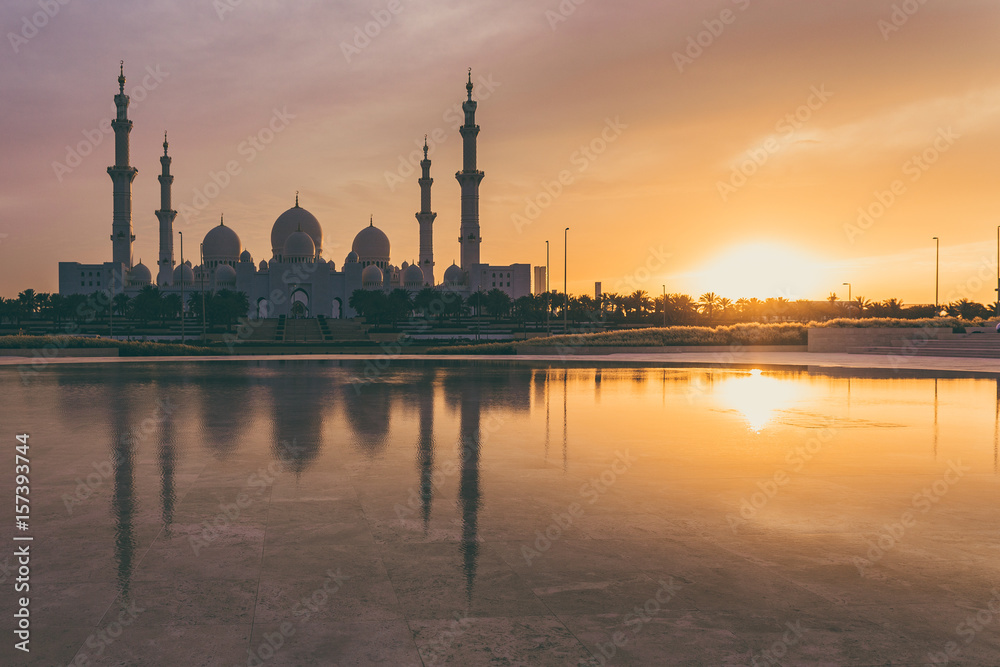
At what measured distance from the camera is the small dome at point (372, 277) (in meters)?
115

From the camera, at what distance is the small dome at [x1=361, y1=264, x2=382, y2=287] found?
11481cm

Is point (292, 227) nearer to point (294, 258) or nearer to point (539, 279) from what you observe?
point (294, 258)

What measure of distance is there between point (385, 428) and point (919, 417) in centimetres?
1015

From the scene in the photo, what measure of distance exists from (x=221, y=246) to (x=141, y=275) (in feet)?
61.2

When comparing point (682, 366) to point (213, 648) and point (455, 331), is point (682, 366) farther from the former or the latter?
point (455, 331)

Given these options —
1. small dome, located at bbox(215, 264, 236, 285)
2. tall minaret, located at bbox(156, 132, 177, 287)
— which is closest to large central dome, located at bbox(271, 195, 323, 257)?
small dome, located at bbox(215, 264, 236, 285)

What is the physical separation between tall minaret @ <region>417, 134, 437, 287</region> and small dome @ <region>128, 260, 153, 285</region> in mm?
47516

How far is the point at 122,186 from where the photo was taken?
96250 mm

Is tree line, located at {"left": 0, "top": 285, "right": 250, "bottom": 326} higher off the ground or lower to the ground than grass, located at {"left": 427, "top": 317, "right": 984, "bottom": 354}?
higher

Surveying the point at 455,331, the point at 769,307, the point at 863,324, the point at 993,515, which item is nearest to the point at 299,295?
the point at 455,331

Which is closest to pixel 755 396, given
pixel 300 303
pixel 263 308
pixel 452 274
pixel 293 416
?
pixel 293 416

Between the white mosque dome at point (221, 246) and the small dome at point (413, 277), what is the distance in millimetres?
27828

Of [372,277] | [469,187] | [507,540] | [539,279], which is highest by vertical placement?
[469,187]

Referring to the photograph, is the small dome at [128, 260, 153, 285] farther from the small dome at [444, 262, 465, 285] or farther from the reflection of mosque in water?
the reflection of mosque in water
